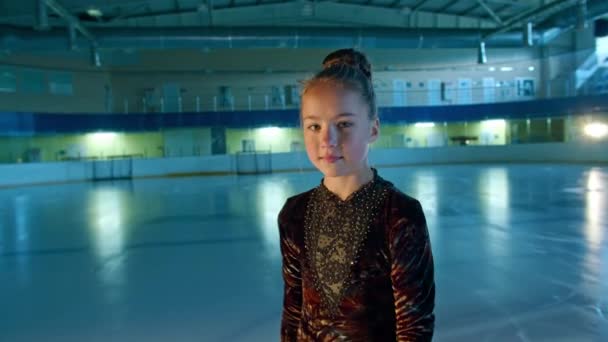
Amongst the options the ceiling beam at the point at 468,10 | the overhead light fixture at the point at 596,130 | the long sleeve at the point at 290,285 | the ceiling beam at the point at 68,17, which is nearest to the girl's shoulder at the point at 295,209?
the long sleeve at the point at 290,285

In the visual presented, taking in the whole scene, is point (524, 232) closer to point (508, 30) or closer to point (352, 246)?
point (352, 246)

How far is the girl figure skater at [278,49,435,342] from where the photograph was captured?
1.28m

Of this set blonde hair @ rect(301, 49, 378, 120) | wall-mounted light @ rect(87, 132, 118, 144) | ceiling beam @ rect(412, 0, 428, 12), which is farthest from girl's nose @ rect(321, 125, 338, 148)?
wall-mounted light @ rect(87, 132, 118, 144)

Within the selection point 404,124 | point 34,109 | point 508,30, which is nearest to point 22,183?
point 34,109

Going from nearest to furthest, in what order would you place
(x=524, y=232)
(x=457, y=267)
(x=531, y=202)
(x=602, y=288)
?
(x=602, y=288), (x=457, y=267), (x=524, y=232), (x=531, y=202)

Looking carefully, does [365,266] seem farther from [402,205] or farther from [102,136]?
[102,136]

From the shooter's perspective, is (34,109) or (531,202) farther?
(34,109)

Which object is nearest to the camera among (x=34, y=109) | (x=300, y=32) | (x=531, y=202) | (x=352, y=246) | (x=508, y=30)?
(x=352, y=246)

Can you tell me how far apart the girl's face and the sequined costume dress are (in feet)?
0.43

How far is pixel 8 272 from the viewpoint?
175 inches

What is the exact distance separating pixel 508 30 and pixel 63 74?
775 inches

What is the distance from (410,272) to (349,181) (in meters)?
0.32

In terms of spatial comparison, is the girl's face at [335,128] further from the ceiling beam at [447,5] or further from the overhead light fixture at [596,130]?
the ceiling beam at [447,5]

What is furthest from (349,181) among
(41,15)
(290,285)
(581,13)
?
(581,13)
